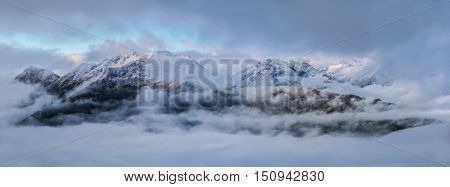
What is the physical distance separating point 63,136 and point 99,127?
12.6m

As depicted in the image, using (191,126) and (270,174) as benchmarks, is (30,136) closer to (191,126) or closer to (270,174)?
(191,126)

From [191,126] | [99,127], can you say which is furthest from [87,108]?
[191,126]

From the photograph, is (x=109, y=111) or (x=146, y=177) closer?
(x=146, y=177)

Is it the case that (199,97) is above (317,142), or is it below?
above

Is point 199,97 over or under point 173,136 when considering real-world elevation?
over

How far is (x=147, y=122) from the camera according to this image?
188 m

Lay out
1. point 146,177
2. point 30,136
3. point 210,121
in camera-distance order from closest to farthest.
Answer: point 146,177 < point 30,136 < point 210,121

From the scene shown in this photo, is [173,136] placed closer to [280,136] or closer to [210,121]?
[210,121]

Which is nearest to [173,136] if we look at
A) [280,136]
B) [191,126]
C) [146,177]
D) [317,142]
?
[191,126]

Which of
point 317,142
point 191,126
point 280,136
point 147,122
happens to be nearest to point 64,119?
point 147,122

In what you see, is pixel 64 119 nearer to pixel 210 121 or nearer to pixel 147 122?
pixel 147 122

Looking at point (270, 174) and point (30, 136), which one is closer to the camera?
point (270, 174)

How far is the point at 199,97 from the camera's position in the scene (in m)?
195

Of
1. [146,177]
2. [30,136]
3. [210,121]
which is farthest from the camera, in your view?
[210,121]
